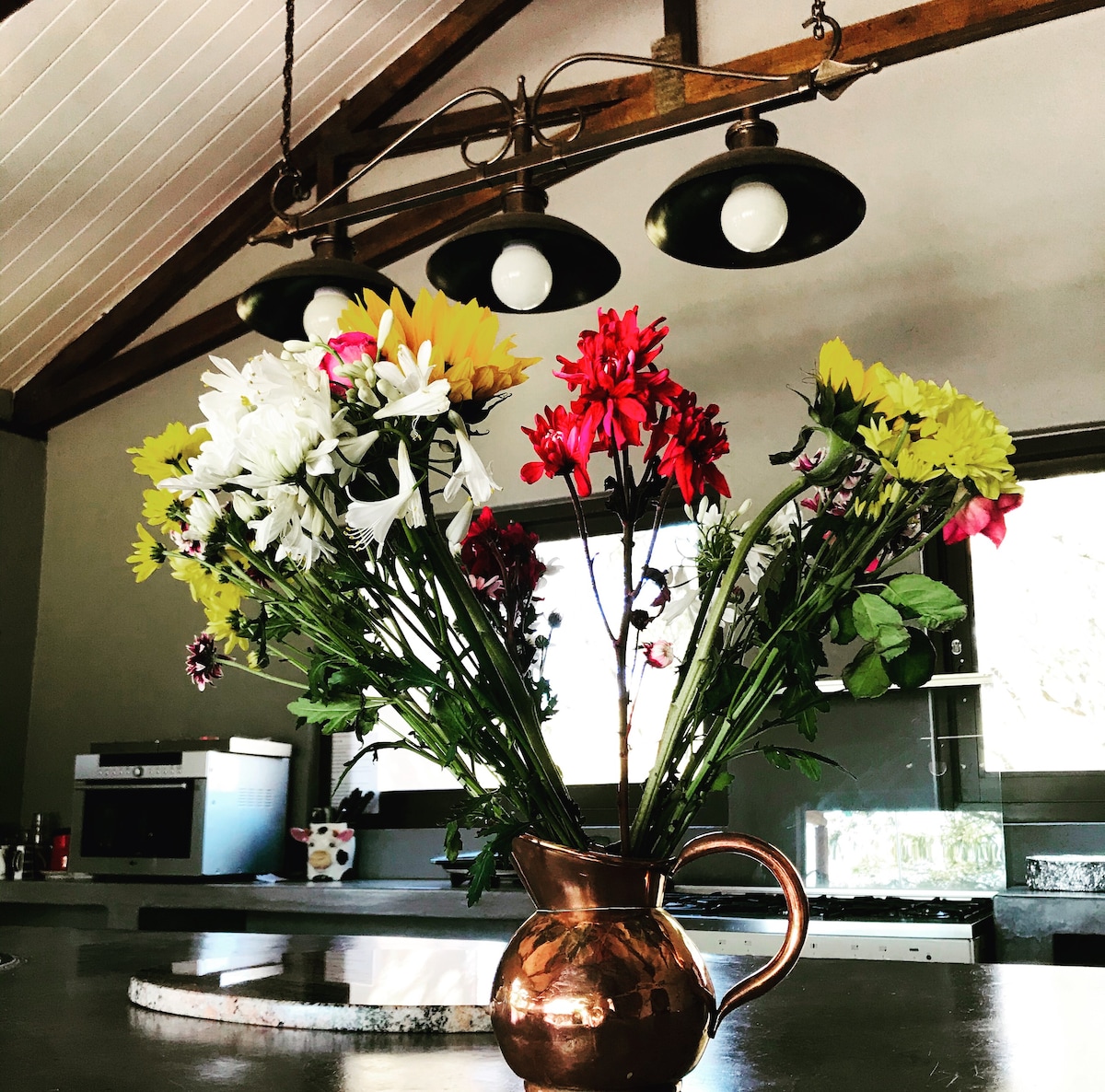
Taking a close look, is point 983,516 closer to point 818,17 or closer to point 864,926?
point 818,17

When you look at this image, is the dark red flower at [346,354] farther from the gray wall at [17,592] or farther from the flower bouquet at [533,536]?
the gray wall at [17,592]

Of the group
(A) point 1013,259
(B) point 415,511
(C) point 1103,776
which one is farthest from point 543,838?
(A) point 1013,259

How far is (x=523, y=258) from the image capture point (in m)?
2.20

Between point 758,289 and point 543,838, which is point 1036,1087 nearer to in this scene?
point 543,838

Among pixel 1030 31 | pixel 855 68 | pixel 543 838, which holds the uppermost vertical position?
pixel 1030 31

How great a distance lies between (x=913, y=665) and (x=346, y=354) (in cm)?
38

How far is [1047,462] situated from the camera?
3248mm

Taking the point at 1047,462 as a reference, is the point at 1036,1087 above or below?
below

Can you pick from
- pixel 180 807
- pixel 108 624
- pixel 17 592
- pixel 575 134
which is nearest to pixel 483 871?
pixel 575 134

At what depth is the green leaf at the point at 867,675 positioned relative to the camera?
0.69m

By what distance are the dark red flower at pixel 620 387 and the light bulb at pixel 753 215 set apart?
1482 mm

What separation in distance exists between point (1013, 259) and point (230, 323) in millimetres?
2911

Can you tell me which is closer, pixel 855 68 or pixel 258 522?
pixel 258 522

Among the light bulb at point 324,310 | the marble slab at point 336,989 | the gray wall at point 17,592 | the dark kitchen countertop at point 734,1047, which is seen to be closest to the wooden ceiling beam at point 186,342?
the gray wall at point 17,592
